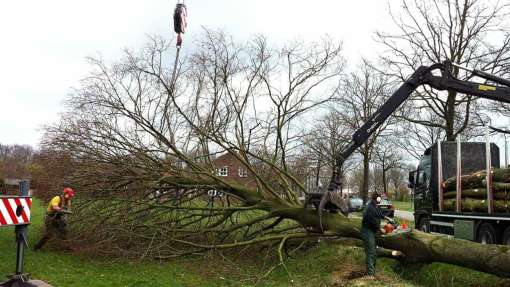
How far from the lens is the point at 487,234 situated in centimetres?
1089

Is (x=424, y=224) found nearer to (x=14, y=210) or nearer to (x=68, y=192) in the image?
(x=68, y=192)

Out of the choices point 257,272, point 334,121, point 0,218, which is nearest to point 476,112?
point 334,121

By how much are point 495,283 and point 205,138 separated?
640 centimetres

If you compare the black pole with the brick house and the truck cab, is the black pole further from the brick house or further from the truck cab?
the truck cab

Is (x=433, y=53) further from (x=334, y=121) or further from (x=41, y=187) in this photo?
(x=41, y=187)

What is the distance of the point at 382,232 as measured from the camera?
30.6ft

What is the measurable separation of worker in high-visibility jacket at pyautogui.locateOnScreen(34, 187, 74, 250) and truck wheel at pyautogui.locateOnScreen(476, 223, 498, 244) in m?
8.83

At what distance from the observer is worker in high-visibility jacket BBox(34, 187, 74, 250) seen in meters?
10.6

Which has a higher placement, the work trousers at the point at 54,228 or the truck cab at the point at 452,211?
the truck cab at the point at 452,211

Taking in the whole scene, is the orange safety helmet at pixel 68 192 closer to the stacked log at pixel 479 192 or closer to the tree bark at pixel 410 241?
the tree bark at pixel 410 241

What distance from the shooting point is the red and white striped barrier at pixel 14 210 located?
677 cm

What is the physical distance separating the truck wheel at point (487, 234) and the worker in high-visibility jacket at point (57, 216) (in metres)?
8.83

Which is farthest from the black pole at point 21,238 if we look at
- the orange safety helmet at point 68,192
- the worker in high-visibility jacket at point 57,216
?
the orange safety helmet at point 68,192

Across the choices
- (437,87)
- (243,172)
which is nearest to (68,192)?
(243,172)
